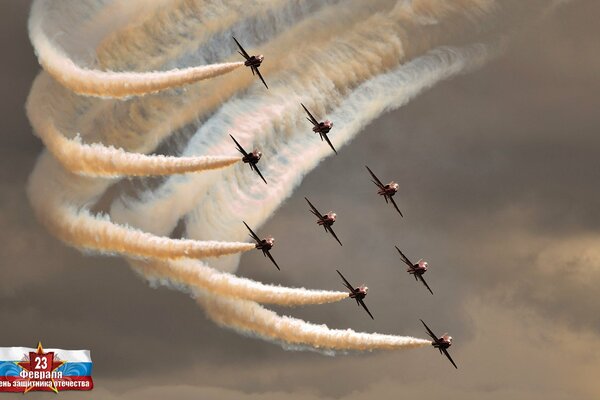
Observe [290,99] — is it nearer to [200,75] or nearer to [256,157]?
[256,157]

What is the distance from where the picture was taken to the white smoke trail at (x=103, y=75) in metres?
81.9

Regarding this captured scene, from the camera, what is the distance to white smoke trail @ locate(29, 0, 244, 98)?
269 feet

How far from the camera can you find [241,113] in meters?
90.6

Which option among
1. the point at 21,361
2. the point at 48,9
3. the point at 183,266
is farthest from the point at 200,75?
the point at 21,361

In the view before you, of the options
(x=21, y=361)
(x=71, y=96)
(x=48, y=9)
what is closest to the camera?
(x=48, y=9)

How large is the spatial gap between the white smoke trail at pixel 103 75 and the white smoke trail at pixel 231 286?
13680 millimetres

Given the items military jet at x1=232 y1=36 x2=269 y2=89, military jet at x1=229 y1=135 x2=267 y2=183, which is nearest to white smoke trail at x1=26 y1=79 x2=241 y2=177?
military jet at x1=229 y1=135 x2=267 y2=183

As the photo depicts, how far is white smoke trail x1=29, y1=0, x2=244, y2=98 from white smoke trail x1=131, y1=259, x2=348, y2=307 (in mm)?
13680

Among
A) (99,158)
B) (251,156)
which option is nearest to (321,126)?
(251,156)

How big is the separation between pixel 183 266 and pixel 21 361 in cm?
1713

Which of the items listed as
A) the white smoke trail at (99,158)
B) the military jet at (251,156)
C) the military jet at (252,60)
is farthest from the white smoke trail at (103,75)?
the military jet at (251,156)

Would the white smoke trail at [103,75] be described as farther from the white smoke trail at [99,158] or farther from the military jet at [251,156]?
the military jet at [251,156]

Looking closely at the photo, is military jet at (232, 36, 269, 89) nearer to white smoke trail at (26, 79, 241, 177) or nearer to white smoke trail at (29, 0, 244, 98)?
white smoke trail at (29, 0, 244, 98)

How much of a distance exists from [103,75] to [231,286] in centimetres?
1896
